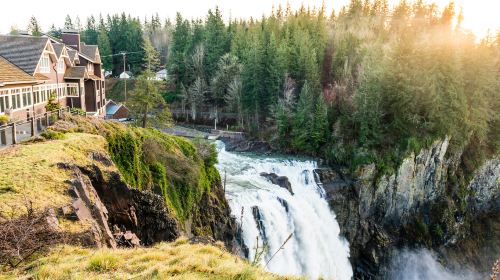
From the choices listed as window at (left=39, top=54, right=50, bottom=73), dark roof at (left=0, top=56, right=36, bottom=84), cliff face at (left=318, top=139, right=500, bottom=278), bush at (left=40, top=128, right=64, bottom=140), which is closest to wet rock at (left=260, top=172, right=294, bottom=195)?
cliff face at (left=318, top=139, right=500, bottom=278)

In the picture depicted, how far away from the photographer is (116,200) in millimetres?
12734

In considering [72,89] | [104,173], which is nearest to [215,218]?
[104,173]

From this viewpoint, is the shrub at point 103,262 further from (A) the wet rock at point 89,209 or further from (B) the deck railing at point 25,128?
(B) the deck railing at point 25,128

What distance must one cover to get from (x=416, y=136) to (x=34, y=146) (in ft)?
103

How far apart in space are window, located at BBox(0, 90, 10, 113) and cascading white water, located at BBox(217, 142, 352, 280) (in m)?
13.8

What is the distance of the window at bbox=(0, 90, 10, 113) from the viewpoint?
19.9m

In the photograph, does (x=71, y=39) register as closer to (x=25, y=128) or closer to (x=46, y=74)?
(x=46, y=74)

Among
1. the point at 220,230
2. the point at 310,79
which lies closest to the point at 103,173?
the point at 220,230

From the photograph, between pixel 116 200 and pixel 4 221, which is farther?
pixel 116 200

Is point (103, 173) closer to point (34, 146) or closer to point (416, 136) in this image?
point (34, 146)

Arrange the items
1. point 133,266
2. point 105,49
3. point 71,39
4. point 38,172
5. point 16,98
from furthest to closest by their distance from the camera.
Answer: point 105,49
point 71,39
point 16,98
point 38,172
point 133,266

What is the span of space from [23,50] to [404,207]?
3348 cm

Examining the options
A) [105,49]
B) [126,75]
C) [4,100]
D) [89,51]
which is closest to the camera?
[4,100]

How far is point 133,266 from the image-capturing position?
6.95 m
